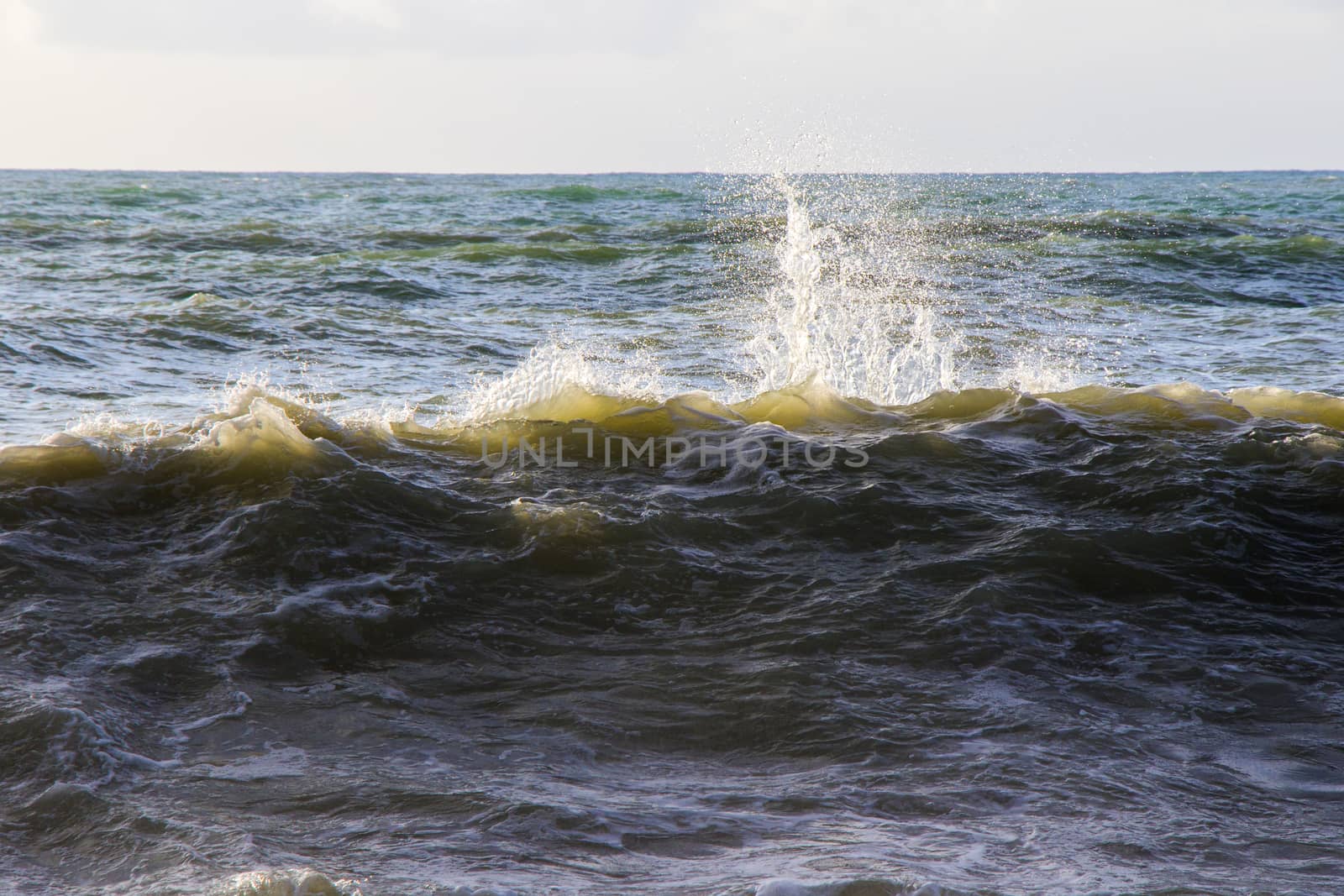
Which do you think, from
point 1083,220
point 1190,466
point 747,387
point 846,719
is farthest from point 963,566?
point 1083,220

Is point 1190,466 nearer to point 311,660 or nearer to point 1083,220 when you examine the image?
point 311,660

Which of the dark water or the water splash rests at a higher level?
the water splash

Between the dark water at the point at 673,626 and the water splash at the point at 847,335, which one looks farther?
the water splash at the point at 847,335

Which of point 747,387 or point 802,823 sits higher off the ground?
point 747,387

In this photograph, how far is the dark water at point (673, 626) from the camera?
2.74 meters

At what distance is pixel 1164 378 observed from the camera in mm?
8336

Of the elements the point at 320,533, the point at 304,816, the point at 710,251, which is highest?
the point at 710,251

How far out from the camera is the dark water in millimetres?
2736

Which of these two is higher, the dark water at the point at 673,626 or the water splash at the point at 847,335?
the water splash at the point at 847,335

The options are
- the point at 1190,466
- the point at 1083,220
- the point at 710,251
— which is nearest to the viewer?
the point at 1190,466

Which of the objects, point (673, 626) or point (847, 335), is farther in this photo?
point (847, 335)

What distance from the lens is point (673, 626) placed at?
159 inches

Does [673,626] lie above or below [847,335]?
below

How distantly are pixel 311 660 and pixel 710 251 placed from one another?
13154mm
